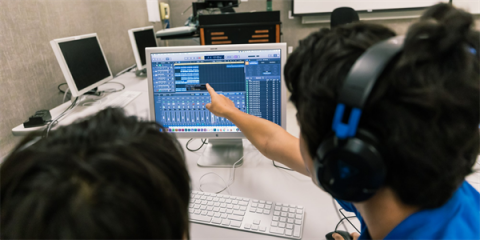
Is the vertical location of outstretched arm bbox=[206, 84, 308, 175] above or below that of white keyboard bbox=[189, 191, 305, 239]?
above

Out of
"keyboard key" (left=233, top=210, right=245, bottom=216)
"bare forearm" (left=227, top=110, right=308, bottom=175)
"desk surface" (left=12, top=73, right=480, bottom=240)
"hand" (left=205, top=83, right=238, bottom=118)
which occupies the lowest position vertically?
"desk surface" (left=12, top=73, right=480, bottom=240)

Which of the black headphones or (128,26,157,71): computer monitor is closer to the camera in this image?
the black headphones

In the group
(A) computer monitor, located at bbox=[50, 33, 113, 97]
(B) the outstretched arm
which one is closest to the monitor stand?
(B) the outstretched arm

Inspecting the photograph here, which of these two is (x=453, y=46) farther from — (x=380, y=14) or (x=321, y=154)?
(x=380, y=14)

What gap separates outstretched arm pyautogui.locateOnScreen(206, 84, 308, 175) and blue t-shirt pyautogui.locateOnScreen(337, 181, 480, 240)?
333 millimetres

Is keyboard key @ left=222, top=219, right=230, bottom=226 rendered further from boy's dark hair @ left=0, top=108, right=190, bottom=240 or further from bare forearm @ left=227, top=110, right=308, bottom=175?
boy's dark hair @ left=0, top=108, right=190, bottom=240

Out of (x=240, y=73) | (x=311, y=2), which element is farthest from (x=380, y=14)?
(x=240, y=73)

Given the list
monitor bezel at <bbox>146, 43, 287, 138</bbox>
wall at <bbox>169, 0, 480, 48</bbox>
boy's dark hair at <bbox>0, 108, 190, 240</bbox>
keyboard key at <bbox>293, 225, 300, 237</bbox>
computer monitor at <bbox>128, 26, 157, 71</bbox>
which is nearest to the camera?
boy's dark hair at <bbox>0, 108, 190, 240</bbox>

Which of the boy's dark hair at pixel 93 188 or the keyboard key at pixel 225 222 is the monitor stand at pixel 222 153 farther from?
the boy's dark hair at pixel 93 188

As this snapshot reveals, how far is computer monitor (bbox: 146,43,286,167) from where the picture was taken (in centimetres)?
90

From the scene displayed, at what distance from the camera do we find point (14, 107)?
127 centimetres

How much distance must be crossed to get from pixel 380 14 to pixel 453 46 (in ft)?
10.3

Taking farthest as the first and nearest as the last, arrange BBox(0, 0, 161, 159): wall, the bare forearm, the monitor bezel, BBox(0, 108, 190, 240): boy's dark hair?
1. BBox(0, 0, 161, 159): wall
2. the monitor bezel
3. the bare forearm
4. BBox(0, 108, 190, 240): boy's dark hair

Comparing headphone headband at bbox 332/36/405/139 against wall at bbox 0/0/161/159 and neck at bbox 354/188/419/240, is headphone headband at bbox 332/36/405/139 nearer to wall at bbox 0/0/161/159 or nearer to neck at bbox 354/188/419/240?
neck at bbox 354/188/419/240
